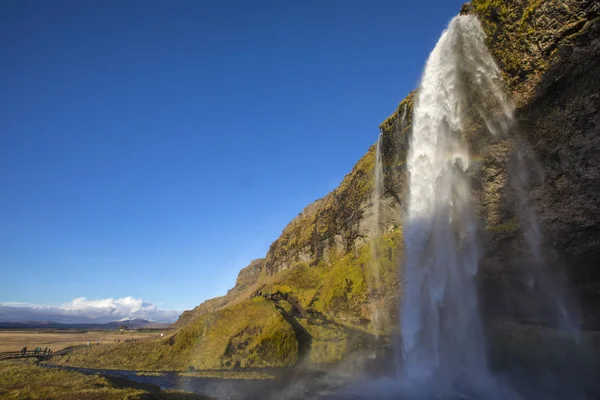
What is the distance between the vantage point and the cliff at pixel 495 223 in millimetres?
25594

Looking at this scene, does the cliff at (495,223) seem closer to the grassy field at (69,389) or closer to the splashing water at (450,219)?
the splashing water at (450,219)

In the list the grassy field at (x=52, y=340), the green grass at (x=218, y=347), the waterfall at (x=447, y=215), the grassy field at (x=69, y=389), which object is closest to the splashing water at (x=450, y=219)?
the waterfall at (x=447, y=215)

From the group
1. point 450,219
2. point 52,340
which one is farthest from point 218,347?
point 52,340

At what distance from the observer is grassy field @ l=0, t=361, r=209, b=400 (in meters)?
24.5

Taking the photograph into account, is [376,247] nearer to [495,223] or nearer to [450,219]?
[450,219]

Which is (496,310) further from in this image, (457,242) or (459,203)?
(459,203)

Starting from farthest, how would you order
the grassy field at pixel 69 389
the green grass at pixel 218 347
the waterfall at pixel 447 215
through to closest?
the green grass at pixel 218 347, the waterfall at pixel 447 215, the grassy field at pixel 69 389

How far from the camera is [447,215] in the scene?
114ft

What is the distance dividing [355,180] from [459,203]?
992 inches

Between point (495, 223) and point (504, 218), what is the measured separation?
93 cm

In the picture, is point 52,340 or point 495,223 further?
point 52,340

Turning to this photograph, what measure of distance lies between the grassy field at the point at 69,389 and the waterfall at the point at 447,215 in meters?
21.9

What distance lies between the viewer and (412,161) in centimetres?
3806

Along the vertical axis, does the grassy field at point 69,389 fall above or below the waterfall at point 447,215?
below
